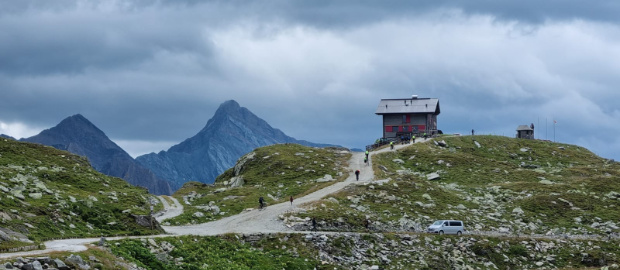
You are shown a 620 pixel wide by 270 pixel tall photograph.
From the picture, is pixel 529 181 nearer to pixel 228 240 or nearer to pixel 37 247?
pixel 228 240

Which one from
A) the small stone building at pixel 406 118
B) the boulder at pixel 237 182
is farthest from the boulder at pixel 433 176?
the small stone building at pixel 406 118

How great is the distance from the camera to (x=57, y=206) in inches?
2301

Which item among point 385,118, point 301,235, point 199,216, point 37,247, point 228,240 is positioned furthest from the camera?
point 385,118

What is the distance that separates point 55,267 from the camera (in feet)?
118

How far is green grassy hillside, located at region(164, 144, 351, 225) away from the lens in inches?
3342

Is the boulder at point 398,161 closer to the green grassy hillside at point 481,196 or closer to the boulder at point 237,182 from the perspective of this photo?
the green grassy hillside at point 481,196

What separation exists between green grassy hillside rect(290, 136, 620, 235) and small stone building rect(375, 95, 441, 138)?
30.3 meters

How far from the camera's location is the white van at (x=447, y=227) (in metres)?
72.6

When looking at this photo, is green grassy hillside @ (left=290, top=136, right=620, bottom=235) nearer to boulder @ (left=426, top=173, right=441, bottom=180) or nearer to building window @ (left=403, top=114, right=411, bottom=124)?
boulder @ (left=426, top=173, right=441, bottom=180)

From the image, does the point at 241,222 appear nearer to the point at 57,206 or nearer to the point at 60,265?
the point at 57,206

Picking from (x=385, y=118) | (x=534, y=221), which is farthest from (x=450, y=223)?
(x=385, y=118)

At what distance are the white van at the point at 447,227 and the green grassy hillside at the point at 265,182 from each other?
2469 centimetres

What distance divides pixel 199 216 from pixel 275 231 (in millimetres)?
17134

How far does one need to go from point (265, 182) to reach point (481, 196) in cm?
3682
